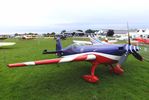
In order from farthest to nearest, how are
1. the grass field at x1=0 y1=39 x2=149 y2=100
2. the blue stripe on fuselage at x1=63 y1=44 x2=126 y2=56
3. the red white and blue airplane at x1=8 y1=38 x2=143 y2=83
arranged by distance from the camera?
1. the blue stripe on fuselage at x1=63 y1=44 x2=126 y2=56
2. the red white and blue airplane at x1=8 y1=38 x2=143 y2=83
3. the grass field at x1=0 y1=39 x2=149 y2=100

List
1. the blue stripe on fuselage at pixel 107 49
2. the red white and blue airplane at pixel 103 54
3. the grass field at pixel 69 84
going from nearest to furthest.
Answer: the grass field at pixel 69 84, the red white and blue airplane at pixel 103 54, the blue stripe on fuselage at pixel 107 49

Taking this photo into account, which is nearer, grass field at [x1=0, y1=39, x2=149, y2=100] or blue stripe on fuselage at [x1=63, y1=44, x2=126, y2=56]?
grass field at [x1=0, y1=39, x2=149, y2=100]

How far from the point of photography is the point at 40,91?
1048 cm

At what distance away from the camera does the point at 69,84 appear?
37.5 feet

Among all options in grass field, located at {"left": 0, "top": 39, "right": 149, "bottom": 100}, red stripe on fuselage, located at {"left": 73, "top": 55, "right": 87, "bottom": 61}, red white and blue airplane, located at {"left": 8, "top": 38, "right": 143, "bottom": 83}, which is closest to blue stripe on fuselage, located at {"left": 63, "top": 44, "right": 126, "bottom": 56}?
red white and blue airplane, located at {"left": 8, "top": 38, "right": 143, "bottom": 83}

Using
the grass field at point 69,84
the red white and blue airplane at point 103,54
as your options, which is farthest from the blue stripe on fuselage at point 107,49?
the grass field at point 69,84

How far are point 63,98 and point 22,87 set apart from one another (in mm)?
2807

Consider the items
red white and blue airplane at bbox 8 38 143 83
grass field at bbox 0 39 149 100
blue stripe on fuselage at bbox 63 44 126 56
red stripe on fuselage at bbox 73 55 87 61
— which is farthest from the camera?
blue stripe on fuselage at bbox 63 44 126 56

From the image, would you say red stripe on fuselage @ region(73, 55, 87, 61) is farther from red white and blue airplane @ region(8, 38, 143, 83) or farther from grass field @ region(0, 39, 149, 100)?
grass field @ region(0, 39, 149, 100)

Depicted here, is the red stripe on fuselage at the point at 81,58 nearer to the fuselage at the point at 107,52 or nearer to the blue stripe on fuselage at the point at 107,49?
the fuselage at the point at 107,52

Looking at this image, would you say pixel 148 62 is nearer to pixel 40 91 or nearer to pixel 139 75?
pixel 139 75

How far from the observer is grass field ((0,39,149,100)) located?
393 inches

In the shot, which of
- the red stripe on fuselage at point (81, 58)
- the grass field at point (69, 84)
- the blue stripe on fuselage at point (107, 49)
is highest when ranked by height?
the blue stripe on fuselage at point (107, 49)

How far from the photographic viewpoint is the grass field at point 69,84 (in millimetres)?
9984
